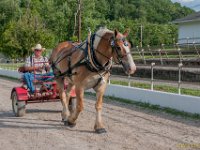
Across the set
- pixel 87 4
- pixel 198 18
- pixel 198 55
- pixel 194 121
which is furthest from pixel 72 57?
pixel 87 4

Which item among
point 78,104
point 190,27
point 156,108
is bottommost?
point 156,108

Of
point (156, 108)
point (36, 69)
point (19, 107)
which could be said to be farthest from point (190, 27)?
point (19, 107)

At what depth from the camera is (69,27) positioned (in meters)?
71.5

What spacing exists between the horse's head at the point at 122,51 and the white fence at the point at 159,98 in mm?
3553

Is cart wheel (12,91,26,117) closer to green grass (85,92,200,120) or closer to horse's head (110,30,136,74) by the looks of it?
horse's head (110,30,136,74)

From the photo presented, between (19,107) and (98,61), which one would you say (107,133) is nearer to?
(98,61)

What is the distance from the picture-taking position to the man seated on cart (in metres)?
10.8

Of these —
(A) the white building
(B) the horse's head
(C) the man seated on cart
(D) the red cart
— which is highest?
(A) the white building

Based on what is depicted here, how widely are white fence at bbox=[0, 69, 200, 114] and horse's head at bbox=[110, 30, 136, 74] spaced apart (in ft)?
11.7

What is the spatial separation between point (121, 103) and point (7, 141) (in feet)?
20.3

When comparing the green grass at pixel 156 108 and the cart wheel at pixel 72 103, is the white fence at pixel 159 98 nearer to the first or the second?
the green grass at pixel 156 108

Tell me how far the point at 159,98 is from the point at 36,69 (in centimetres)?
393

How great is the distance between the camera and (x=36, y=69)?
1111cm

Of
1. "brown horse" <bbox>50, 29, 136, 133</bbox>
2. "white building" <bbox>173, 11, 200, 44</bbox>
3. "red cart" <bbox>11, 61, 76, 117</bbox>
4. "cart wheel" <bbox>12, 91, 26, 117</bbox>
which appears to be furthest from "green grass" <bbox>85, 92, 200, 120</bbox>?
"white building" <bbox>173, 11, 200, 44</bbox>
